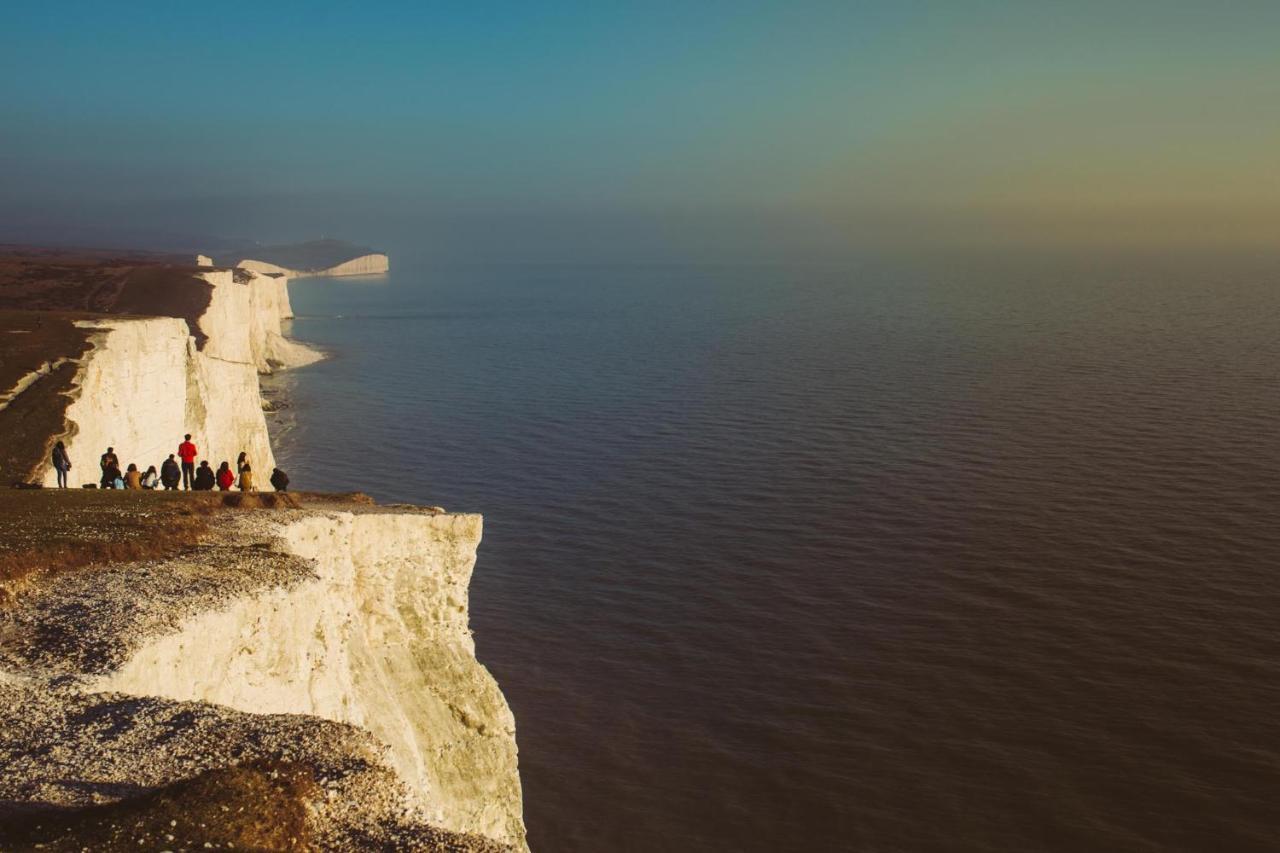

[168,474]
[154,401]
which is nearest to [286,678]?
[168,474]

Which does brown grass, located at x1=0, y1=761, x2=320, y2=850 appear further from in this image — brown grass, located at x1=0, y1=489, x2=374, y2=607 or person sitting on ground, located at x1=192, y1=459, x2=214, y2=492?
person sitting on ground, located at x1=192, y1=459, x2=214, y2=492

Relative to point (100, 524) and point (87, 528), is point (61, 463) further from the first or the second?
point (87, 528)

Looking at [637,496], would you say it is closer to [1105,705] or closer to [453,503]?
[453,503]

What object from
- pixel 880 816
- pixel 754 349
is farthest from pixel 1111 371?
pixel 880 816

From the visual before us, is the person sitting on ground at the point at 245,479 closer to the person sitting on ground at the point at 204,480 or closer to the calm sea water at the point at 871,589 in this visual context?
the person sitting on ground at the point at 204,480

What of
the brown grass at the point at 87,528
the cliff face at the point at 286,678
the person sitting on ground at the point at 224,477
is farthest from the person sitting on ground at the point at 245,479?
the cliff face at the point at 286,678

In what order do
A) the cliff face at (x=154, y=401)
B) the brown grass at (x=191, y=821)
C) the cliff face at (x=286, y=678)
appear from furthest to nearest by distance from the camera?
the cliff face at (x=154, y=401) < the cliff face at (x=286, y=678) < the brown grass at (x=191, y=821)

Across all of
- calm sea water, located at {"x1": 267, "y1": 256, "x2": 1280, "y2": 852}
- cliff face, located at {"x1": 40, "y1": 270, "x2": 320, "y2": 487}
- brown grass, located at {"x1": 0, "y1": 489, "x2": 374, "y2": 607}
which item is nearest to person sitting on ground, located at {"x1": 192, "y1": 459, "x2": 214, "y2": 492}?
cliff face, located at {"x1": 40, "y1": 270, "x2": 320, "y2": 487}
